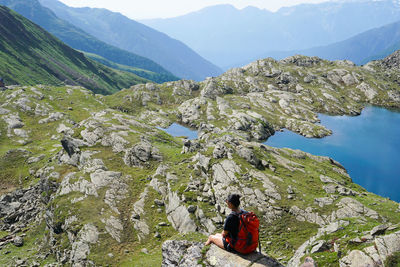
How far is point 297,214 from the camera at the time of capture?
36938 mm

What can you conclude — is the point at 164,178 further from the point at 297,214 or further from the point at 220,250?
the point at 220,250

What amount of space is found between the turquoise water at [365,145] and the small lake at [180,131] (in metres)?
45.7

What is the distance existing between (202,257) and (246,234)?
A: 13.0 ft

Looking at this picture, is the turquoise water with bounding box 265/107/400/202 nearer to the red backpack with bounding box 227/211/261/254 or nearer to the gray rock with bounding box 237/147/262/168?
the gray rock with bounding box 237/147/262/168

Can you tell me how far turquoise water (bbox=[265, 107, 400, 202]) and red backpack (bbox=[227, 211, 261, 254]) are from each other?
9102 cm

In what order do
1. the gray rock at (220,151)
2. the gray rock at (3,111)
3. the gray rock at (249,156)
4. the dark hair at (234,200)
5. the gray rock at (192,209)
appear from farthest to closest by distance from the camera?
the gray rock at (3,111)
the gray rock at (220,151)
the gray rock at (249,156)
the gray rock at (192,209)
the dark hair at (234,200)

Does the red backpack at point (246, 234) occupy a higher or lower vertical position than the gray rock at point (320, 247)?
higher

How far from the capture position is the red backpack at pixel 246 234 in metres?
12.9

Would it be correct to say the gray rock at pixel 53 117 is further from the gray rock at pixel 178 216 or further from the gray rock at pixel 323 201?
the gray rock at pixel 323 201

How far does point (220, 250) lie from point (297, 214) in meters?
27.0

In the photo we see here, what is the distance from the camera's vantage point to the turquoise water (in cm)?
9088

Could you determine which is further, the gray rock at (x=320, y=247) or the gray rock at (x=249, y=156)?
the gray rock at (x=249, y=156)

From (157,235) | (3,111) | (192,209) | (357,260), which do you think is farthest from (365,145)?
(3,111)

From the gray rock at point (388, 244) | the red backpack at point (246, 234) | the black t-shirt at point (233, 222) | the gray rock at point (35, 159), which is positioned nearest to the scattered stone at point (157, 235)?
A: the red backpack at point (246, 234)
